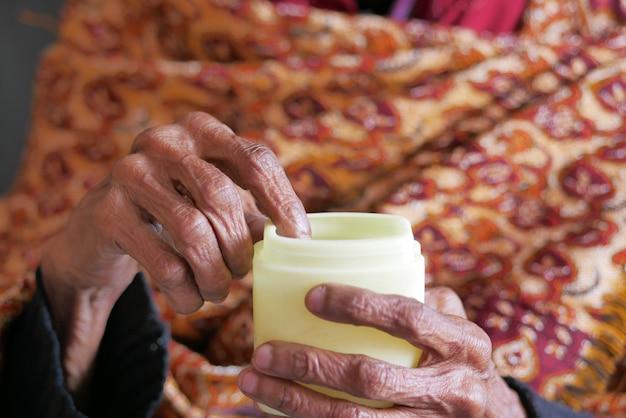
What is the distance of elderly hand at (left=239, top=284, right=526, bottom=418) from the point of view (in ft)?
1.48

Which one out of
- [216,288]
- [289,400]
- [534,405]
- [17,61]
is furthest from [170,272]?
[17,61]

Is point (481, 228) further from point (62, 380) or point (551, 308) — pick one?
point (62, 380)

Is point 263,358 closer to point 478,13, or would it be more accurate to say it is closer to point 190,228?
point 190,228

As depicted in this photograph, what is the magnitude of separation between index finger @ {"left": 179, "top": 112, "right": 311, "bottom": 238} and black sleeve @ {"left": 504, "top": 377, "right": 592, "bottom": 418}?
34 centimetres

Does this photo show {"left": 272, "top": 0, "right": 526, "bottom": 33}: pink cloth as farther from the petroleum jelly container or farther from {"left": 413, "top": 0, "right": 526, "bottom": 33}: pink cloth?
the petroleum jelly container

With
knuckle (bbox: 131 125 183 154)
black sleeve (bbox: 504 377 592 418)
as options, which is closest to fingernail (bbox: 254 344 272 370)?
knuckle (bbox: 131 125 183 154)

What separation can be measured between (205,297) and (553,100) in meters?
0.68

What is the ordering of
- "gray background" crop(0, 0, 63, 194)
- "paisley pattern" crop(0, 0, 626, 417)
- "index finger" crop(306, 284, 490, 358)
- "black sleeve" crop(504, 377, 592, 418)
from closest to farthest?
"index finger" crop(306, 284, 490, 358), "black sleeve" crop(504, 377, 592, 418), "paisley pattern" crop(0, 0, 626, 417), "gray background" crop(0, 0, 63, 194)

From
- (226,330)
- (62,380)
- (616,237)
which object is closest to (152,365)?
(62,380)

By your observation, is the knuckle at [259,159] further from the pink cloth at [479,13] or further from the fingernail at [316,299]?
the pink cloth at [479,13]

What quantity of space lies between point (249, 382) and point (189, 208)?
0.15 meters

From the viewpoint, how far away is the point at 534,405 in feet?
2.26

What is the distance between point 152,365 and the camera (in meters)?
0.74

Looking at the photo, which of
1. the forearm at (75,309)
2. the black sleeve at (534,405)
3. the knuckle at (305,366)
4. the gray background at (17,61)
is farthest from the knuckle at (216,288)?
the gray background at (17,61)
